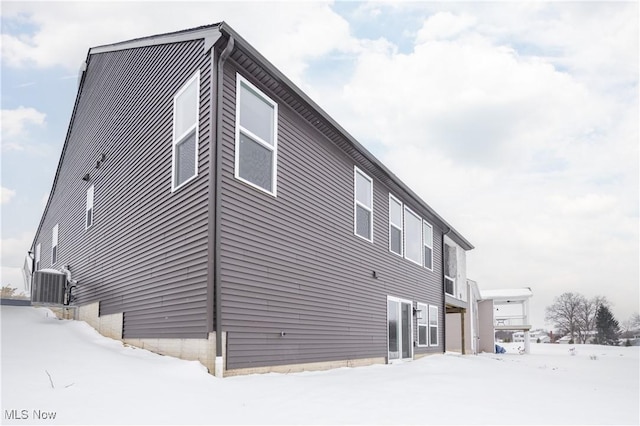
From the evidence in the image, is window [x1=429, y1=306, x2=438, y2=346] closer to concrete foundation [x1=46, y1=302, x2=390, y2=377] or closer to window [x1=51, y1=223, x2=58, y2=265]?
concrete foundation [x1=46, y1=302, x2=390, y2=377]

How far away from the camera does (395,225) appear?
13688 mm

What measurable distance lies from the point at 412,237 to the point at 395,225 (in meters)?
1.76

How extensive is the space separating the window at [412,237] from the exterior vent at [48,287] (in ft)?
30.0

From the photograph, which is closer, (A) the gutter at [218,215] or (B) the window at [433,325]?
(A) the gutter at [218,215]

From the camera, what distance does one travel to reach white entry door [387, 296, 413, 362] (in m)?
12.7

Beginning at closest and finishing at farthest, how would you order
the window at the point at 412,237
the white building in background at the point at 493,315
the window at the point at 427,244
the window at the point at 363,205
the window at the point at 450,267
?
the window at the point at 363,205 → the window at the point at 412,237 → the window at the point at 427,244 → the window at the point at 450,267 → the white building in background at the point at 493,315

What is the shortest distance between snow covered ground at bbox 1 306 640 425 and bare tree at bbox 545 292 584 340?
52.2 metres

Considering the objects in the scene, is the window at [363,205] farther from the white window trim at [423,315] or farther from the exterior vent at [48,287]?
the exterior vent at [48,287]

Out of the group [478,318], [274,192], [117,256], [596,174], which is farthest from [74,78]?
[478,318]

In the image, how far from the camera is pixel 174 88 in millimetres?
8281

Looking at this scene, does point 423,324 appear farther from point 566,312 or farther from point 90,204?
point 566,312

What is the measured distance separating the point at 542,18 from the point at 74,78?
528 inches

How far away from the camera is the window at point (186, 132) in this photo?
24.4 feet

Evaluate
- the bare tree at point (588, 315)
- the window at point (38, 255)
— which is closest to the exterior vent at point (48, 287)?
the window at point (38, 255)
